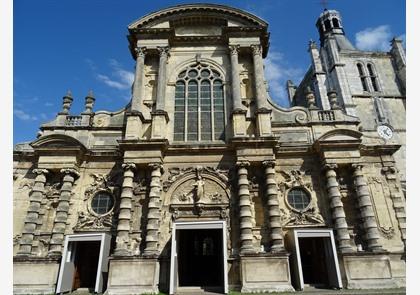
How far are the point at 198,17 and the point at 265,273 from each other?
14.7 meters

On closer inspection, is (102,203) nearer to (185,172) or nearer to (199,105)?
(185,172)

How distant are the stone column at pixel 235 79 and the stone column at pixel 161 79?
3731 millimetres

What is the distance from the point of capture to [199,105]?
1652 centimetres

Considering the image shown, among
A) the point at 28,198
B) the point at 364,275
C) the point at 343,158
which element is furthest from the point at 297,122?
the point at 28,198

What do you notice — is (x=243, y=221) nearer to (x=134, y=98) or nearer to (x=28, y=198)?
(x=134, y=98)

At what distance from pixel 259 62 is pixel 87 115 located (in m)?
9.83

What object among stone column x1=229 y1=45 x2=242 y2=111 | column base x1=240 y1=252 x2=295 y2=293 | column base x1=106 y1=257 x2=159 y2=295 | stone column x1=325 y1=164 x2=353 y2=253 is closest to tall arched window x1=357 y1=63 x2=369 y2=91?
stone column x1=229 y1=45 x2=242 y2=111

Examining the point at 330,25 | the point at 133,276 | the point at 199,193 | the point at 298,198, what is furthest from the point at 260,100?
the point at 330,25

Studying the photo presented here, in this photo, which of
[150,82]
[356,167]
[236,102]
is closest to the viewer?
[356,167]

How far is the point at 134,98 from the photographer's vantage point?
52.0ft

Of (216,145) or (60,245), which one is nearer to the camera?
(60,245)

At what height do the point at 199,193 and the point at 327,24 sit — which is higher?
the point at 327,24

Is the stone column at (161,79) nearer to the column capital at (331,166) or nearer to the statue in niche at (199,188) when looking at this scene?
the statue in niche at (199,188)

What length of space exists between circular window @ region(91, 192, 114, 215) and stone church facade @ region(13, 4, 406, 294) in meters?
0.05
